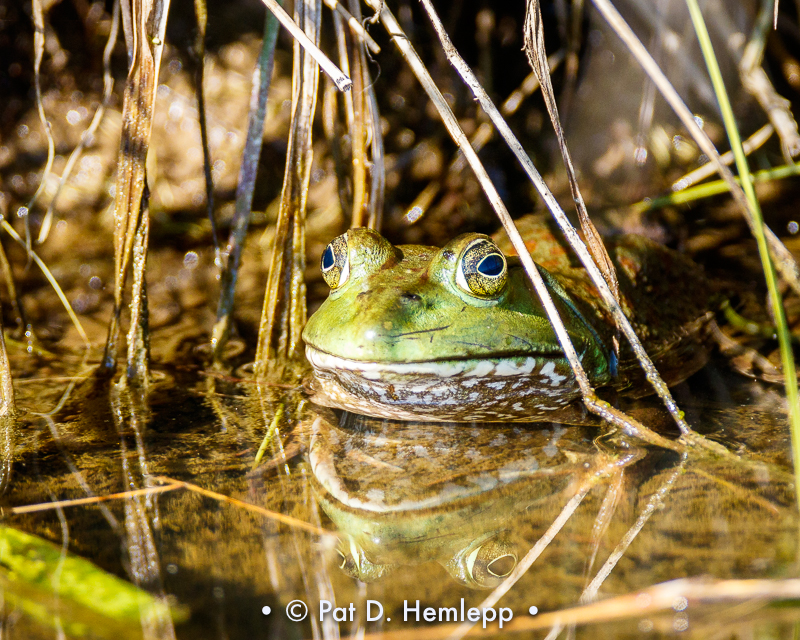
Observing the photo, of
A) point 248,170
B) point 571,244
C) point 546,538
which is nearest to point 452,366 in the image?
point 571,244

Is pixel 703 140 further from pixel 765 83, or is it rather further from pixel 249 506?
pixel 765 83

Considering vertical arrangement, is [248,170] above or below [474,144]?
below

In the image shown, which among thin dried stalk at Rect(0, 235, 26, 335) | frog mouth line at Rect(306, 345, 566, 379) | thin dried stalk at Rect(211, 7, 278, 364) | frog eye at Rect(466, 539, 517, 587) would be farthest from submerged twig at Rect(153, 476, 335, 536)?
thin dried stalk at Rect(0, 235, 26, 335)

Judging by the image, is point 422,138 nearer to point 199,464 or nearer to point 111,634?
point 199,464

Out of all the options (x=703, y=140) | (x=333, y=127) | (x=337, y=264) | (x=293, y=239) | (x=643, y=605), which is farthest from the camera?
(x=333, y=127)

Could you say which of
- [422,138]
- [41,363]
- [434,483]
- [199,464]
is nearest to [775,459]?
[434,483]

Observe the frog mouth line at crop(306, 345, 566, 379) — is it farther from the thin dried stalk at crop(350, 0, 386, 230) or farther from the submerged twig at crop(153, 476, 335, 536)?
the thin dried stalk at crop(350, 0, 386, 230)

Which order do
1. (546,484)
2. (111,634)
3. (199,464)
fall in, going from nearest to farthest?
1. (111,634)
2. (546,484)
3. (199,464)
